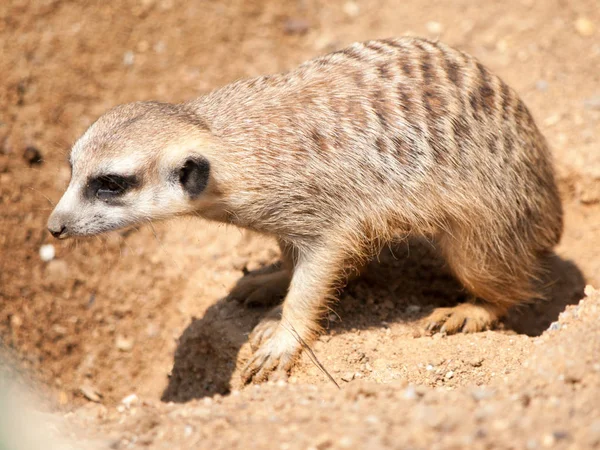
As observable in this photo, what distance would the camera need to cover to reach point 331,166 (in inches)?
110

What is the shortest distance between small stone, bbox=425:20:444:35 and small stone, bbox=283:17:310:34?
→ 81 centimetres

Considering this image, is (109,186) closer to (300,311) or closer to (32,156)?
(300,311)

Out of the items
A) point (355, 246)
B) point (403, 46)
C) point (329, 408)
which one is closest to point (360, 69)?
point (403, 46)

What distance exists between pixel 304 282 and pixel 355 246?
0.82 feet

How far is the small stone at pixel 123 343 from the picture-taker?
146 inches

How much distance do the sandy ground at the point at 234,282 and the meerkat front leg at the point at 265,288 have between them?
0.07 m

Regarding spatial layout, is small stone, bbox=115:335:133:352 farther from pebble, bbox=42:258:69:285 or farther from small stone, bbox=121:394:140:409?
small stone, bbox=121:394:140:409

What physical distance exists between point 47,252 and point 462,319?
218cm

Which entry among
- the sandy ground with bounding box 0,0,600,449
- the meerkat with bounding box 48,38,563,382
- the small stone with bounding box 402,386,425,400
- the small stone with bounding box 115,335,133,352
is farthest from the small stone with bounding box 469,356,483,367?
the small stone with bounding box 115,335,133,352

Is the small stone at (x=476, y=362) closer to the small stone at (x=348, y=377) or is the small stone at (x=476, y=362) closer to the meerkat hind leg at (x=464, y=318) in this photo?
the meerkat hind leg at (x=464, y=318)

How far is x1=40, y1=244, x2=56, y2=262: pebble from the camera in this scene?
3.82 meters

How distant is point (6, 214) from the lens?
376cm

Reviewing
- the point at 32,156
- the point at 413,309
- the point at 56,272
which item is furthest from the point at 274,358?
the point at 32,156

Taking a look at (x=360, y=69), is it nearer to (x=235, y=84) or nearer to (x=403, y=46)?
(x=403, y=46)
